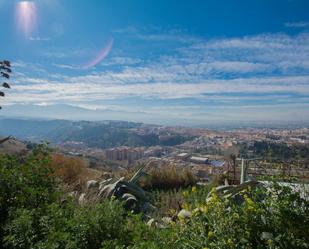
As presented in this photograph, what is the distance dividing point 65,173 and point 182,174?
3257 mm

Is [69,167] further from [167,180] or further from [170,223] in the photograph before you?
[170,223]

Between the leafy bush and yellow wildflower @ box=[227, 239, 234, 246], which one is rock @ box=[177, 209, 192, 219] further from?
the leafy bush

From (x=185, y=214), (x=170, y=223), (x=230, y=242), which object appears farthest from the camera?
(x=185, y=214)

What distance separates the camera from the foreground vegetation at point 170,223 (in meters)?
2.52

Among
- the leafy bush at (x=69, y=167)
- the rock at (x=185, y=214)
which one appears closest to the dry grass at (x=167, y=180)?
the leafy bush at (x=69, y=167)

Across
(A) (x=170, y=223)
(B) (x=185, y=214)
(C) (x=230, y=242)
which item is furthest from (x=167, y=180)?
(C) (x=230, y=242)

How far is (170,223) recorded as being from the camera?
344 cm

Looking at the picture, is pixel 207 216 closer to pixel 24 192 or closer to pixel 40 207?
pixel 40 207

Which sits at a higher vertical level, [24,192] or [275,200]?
[275,200]

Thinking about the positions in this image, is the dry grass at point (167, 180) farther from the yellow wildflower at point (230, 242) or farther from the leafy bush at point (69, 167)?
the yellow wildflower at point (230, 242)

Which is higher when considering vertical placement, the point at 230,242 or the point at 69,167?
the point at 230,242

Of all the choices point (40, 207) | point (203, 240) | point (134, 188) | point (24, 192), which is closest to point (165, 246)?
point (203, 240)

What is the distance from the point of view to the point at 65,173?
28.5 ft

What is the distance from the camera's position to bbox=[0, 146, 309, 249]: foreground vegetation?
2516 mm
